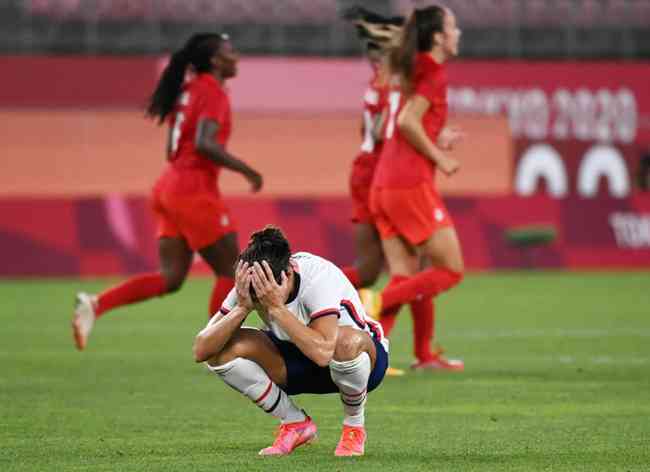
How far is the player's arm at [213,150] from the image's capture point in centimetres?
1055

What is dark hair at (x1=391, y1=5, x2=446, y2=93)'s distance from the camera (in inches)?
386

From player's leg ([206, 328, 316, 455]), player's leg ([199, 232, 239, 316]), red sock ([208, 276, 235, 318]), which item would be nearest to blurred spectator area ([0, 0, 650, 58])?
player's leg ([199, 232, 239, 316])

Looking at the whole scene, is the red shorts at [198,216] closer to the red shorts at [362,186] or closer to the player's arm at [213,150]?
the player's arm at [213,150]

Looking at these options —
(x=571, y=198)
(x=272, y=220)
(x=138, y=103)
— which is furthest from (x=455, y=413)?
(x=138, y=103)

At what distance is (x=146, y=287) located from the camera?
10961mm

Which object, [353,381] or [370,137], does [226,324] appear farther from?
[370,137]

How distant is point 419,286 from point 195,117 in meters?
1.93

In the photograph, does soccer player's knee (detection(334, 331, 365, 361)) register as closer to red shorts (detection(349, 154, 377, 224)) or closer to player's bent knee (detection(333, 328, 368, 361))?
player's bent knee (detection(333, 328, 368, 361))

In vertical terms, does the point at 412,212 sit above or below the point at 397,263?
above

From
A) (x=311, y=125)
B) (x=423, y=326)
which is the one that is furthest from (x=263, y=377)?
(x=311, y=125)

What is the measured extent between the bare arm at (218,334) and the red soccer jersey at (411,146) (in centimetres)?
368

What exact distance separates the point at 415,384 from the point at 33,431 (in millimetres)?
2756

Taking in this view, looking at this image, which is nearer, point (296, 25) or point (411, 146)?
point (411, 146)

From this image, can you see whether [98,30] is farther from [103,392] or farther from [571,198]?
[103,392]
